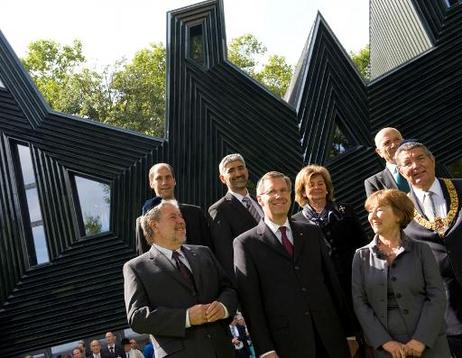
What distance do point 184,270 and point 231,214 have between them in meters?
1.24

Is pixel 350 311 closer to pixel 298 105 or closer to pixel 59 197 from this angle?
pixel 298 105

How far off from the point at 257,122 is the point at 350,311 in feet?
18.0

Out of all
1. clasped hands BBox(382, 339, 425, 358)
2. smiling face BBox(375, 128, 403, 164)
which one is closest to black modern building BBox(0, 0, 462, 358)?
smiling face BBox(375, 128, 403, 164)

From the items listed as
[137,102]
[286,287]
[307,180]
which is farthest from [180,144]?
[137,102]

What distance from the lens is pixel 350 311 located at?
4.02m

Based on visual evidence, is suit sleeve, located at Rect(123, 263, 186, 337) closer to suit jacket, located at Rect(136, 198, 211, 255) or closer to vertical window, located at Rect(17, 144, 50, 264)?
suit jacket, located at Rect(136, 198, 211, 255)

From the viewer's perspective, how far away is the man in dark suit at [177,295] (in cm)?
366

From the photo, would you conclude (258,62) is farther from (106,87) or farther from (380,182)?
(380,182)

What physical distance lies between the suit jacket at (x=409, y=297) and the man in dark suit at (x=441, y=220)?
454mm

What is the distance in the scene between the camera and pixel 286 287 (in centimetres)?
388

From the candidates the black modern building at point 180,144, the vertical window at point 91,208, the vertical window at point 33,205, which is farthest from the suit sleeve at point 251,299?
the vertical window at point 33,205

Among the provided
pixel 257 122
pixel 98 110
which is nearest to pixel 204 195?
pixel 257 122

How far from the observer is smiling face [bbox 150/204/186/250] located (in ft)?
12.8

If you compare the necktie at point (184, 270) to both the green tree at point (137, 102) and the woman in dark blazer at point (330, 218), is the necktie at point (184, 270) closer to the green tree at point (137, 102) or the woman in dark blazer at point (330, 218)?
the woman in dark blazer at point (330, 218)
